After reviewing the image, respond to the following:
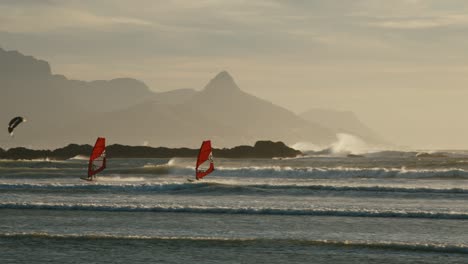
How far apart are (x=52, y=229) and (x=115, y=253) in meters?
4.64

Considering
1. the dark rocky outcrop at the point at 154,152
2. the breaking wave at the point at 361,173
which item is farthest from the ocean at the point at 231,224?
the dark rocky outcrop at the point at 154,152

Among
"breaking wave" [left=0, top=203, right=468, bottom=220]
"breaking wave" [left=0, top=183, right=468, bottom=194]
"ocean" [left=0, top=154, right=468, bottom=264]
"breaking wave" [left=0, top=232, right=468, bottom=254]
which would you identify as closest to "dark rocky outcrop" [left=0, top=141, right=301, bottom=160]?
"breaking wave" [left=0, top=183, right=468, bottom=194]

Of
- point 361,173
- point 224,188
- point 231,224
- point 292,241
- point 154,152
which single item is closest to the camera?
point 292,241

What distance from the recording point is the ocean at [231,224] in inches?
799

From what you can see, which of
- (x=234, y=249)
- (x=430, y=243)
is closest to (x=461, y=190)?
(x=430, y=243)

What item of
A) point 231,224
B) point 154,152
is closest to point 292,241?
point 231,224

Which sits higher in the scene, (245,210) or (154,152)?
(154,152)

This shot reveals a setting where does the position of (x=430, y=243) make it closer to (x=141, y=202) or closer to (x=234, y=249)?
(x=234, y=249)

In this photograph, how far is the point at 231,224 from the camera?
83.8 feet

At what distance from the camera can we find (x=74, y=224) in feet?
84.2

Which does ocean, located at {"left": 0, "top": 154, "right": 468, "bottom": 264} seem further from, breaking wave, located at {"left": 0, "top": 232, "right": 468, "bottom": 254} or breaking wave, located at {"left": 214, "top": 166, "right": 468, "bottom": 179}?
breaking wave, located at {"left": 214, "top": 166, "right": 468, "bottom": 179}

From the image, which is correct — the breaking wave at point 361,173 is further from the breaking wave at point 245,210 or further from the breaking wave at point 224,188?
the breaking wave at point 245,210

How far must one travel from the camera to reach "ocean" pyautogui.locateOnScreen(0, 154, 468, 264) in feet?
66.6

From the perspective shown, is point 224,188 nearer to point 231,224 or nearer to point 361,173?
point 231,224
